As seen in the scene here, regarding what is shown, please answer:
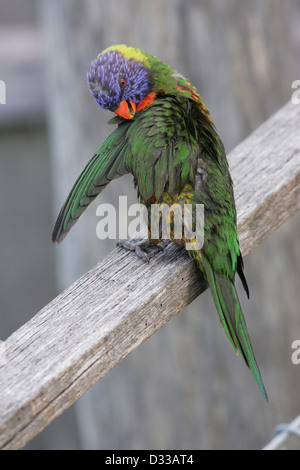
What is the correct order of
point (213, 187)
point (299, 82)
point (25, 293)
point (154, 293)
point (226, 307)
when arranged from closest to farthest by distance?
1. point (154, 293)
2. point (226, 307)
3. point (213, 187)
4. point (299, 82)
5. point (25, 293)

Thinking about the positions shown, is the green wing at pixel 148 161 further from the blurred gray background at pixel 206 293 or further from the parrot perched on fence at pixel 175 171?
the blurred gray background at pixel 206 293

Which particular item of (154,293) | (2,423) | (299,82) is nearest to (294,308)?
(299,82)

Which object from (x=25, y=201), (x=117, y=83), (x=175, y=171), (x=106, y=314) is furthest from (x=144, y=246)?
(x=25, y=201)

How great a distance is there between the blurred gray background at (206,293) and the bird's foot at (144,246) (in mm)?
1482

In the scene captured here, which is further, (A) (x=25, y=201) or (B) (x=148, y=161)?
(A) (x=25, y=201)

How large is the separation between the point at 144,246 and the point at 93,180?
220 millimetres

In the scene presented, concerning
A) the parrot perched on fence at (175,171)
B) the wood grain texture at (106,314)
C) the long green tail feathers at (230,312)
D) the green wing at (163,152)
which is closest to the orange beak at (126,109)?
the parrot perched on fence at (175,171)

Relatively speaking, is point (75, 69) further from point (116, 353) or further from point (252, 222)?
point (116, 353)

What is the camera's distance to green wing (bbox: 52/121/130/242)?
1.60 metres

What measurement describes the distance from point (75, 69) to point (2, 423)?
2.34 metres

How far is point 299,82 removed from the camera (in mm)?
3174

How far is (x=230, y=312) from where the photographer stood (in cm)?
157

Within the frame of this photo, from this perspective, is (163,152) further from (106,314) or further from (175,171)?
(106,314)

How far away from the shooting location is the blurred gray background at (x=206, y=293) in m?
2.99
